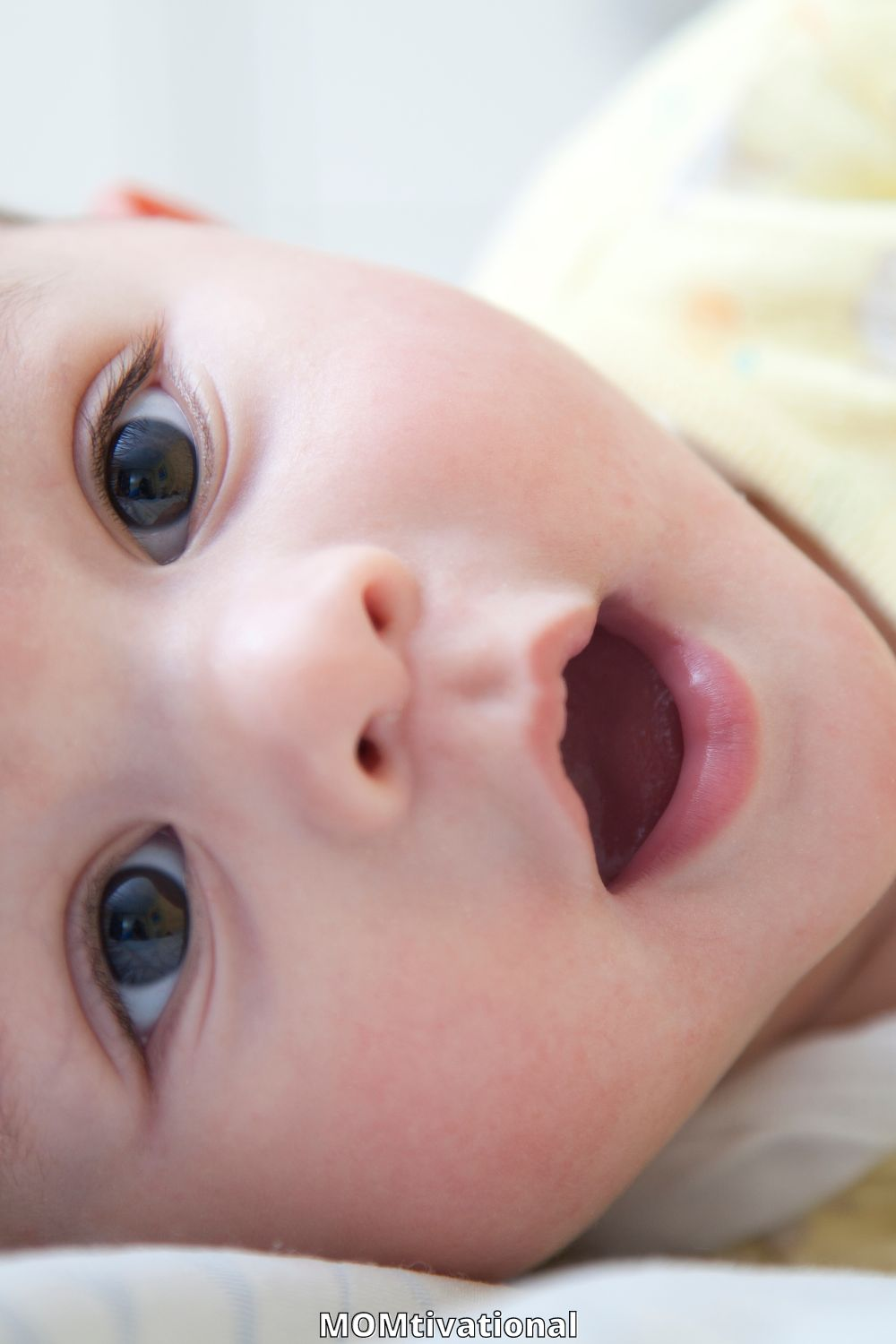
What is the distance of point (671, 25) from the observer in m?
1.87

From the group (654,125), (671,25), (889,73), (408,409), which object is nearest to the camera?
(408,409)

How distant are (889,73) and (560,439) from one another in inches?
21.7

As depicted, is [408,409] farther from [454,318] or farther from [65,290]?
[65,290]

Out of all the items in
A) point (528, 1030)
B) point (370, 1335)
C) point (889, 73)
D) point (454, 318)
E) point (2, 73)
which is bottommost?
point (370, 1335)

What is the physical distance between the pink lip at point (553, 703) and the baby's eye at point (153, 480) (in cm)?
23

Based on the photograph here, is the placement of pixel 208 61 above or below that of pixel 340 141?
above

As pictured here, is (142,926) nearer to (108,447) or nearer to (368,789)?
(368,789)

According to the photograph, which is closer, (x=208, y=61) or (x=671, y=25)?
(x=671, y=25)

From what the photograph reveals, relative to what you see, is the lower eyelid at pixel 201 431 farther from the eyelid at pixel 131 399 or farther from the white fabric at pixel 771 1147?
the white fabric at pixel 771 1147

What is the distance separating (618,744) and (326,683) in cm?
24

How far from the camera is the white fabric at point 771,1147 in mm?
803

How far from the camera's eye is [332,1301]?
604mm

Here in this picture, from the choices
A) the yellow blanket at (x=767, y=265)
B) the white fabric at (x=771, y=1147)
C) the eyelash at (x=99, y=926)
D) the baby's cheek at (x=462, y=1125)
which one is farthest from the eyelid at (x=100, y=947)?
the yellow blanket at (x=767, y=265)

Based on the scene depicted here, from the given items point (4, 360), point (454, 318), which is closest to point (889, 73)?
point (454, 318)
